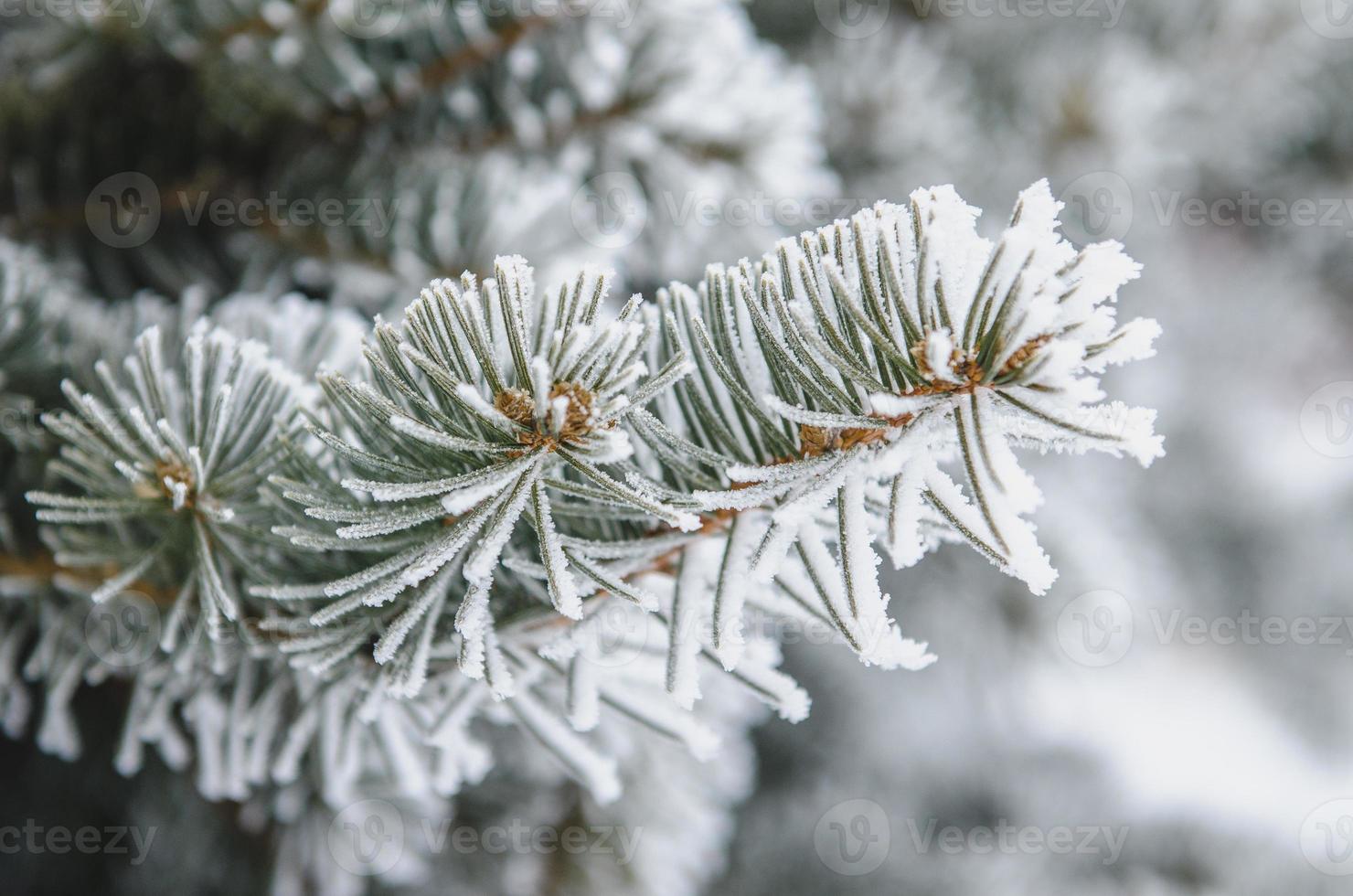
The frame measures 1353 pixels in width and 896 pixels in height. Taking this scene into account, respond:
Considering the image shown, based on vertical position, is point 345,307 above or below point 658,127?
below

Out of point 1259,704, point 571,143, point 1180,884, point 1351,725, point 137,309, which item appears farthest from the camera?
point 1259,704

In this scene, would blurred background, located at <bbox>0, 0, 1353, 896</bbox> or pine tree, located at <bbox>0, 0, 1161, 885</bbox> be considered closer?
pine tree, located at <bbox>0, 0, 1161, 885</bbox>

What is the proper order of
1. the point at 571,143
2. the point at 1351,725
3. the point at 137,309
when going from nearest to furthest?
the point at 137,309 → the point at 571,143 → the point at 1351,725

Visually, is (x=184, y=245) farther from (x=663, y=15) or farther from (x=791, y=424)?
(x=791, y=424)

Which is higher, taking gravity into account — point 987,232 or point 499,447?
point 987,232

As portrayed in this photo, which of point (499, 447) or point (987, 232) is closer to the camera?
point (499, 447)

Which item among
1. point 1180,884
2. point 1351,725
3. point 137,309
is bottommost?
point 1180,884

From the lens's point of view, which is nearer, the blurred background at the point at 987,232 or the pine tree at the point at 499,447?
the pine tree at the point at 499,447

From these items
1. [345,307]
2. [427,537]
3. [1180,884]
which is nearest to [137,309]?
[345,307]
